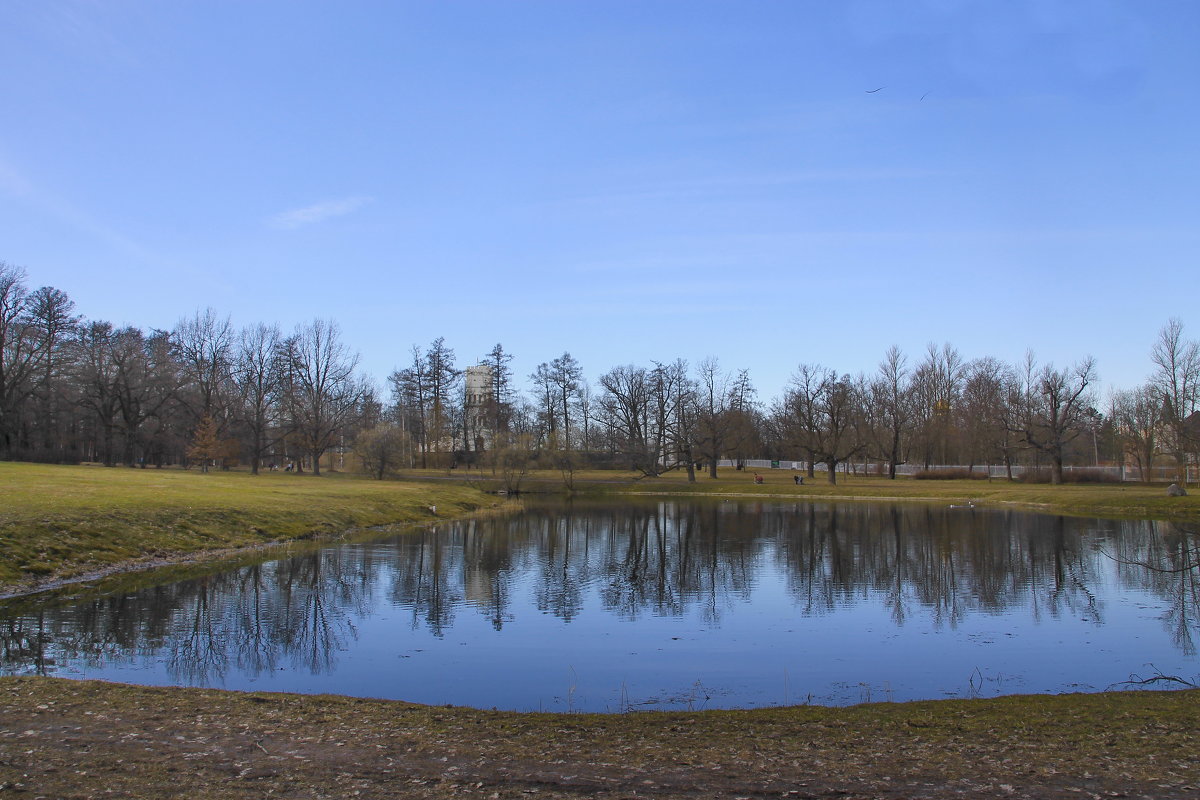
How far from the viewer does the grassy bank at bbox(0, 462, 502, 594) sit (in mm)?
20641

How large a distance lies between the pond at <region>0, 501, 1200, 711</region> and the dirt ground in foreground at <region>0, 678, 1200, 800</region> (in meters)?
2.09

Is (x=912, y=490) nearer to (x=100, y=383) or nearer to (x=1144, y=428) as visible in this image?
(x=1144, y=428)

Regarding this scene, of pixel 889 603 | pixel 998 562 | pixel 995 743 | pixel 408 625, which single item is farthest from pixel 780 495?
pixel 995 743

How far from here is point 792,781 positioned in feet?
24.3

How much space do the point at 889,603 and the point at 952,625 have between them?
2982 mm

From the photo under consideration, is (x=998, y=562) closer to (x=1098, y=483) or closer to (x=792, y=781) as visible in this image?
(x=792, y=781)

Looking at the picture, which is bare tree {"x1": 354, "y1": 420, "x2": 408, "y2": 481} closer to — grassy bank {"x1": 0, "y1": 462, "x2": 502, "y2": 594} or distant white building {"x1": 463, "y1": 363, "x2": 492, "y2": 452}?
distant white building {"x1": 463, "y1": 363, "x2": 492, "y2": 452}

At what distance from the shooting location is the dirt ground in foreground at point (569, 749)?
7.09 metres

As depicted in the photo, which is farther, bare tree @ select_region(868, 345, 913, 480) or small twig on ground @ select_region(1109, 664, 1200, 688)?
bare tree @ select_region(868, 345, 913, 480)

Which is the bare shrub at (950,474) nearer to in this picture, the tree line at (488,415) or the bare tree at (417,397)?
the tree line at (488,415)

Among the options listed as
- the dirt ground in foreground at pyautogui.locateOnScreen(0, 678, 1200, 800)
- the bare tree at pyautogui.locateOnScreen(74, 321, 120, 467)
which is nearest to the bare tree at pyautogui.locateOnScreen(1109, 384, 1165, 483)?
the dirt ground in foreground at pyautogui.locateOnScreen(0, 678, 1200, 800)

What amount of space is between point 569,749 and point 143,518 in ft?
75.2

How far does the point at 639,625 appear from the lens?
18266mm

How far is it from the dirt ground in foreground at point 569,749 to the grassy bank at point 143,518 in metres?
11.8
